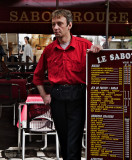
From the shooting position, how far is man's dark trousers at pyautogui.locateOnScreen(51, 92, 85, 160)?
359cm

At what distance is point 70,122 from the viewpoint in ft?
11.9

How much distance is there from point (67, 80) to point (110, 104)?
0.48 meters

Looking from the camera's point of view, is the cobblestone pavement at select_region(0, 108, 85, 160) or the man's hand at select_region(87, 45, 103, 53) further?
the cobblestone pavement at select_region(0, 108, 85, 160)

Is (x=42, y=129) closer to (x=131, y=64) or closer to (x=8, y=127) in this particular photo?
(x=131, y=64)

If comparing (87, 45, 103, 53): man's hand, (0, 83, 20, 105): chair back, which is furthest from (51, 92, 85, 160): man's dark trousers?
(0, 83, 20, 105): chair back

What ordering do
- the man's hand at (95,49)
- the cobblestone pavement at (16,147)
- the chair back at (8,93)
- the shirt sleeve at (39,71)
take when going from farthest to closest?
the chair back at (8,93), the cobblestone pavement at (16,147), the shirt sleeve at (39,71), the man's hand at (95,49)

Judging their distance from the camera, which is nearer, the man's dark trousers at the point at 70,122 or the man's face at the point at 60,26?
the man's face at the point at 60,26

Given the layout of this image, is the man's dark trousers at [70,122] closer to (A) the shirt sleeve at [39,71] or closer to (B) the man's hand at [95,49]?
(A) the shirt sleeve at [39,71]

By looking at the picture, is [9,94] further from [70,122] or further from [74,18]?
[70,122]

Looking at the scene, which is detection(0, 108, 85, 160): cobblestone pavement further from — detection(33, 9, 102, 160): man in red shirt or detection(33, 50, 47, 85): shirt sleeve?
detection(33, 50, 47, 85): shirt sleeve

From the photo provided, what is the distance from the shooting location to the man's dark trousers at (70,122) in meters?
3.59

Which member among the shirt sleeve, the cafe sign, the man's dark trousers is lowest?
the man's dark trousers

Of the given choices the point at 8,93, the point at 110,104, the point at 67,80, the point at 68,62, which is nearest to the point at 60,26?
the point at 68,62

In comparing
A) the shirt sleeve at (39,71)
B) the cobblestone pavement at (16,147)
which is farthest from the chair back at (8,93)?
the shirt sleeve at (39,71)
